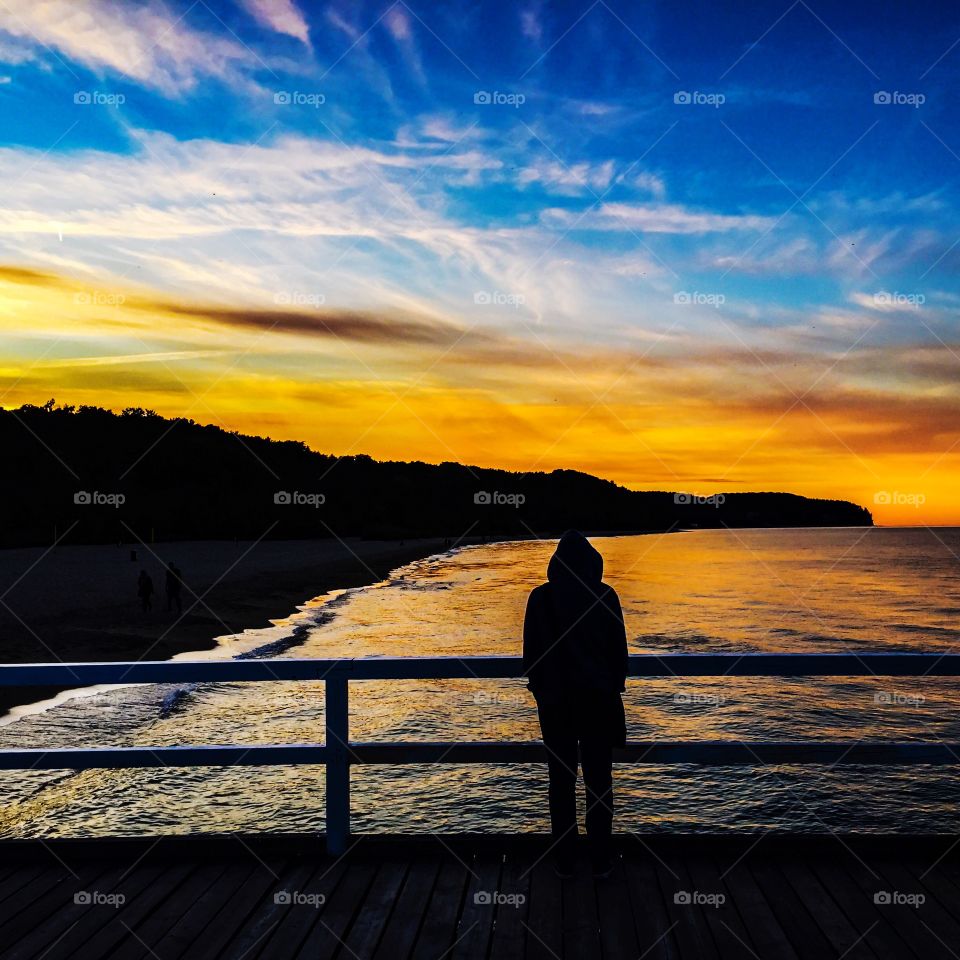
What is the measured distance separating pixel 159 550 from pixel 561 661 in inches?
3126

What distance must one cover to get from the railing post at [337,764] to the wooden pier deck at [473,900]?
11 centimetres

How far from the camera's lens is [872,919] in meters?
4.06

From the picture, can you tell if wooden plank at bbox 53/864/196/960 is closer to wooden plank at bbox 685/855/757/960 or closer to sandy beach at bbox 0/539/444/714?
wooden plank at bbox 685/855/757/960

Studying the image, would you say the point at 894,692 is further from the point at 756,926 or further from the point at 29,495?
the point at 29,495

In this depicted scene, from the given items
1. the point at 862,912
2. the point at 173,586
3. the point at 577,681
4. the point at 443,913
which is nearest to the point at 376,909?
the point at 443,913

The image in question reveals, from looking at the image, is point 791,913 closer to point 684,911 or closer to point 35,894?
point 684,911

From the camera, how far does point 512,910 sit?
4.18 m

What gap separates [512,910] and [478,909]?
17 centimetres

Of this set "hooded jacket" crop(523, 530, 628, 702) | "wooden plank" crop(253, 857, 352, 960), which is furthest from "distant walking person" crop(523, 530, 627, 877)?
"wooden plank" crop(253, 857, 352, 960)

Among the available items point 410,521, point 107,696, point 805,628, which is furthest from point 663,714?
point 410,521

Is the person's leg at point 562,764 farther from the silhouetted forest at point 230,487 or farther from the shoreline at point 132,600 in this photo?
the silhouetted forest at point 230,487

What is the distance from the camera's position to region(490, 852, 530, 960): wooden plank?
12.6ft

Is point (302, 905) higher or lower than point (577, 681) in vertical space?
lower

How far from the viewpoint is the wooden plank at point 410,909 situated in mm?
3852
